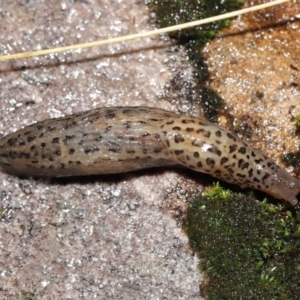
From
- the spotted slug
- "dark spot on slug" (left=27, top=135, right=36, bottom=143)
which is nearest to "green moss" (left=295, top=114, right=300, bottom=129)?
the spotted slug

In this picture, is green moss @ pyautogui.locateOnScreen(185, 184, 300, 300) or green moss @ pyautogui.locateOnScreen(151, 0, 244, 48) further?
green moss @ pyautogui.locateOnScreen(151, 0, 244, 48)

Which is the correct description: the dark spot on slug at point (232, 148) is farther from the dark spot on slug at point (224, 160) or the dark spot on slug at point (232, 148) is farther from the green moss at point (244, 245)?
the green moss at point (244, 245)

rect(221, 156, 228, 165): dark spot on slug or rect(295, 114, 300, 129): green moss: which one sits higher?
rect(221, 156, 228, 165): dark spot on slug

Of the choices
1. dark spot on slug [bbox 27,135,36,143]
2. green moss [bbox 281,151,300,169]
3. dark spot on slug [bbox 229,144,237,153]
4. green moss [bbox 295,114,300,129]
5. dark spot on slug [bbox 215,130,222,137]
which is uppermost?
dark spot on slug [bbox 27,135,36,143]

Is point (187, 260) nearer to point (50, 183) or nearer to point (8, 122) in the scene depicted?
point (50, 183)

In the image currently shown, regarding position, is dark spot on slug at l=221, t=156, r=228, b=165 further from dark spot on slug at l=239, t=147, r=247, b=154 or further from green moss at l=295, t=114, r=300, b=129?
green moss at l=295, t=114, r=300, b=129
